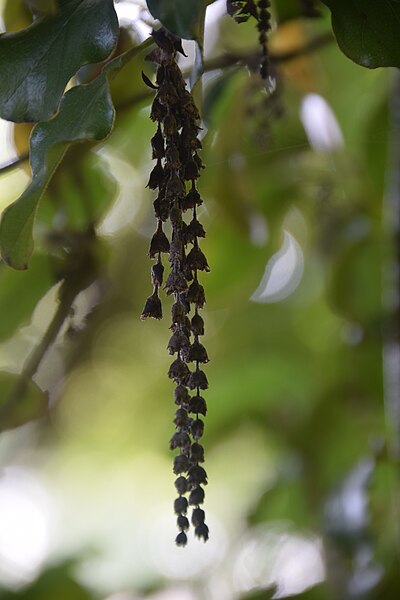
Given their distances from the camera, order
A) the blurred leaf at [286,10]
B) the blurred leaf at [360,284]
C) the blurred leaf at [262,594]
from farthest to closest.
Answer: the blurred leaf at [360,284]
the blurred leaf at [262,594]
the blurred leaf at [286,10]

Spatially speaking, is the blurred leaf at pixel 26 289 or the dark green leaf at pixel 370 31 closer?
the dark green leaf at pixel 370 31

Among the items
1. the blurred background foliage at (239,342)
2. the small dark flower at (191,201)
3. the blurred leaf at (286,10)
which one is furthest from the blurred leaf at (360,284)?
the small dark flower at (191,201)

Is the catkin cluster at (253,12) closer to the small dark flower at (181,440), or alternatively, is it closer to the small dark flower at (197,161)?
the small dark flower at (197,161)

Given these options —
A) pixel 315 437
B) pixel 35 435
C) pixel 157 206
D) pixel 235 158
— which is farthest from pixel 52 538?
pixel 157 206

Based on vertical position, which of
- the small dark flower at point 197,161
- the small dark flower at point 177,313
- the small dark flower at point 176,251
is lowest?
the small dark flower at point 177,313

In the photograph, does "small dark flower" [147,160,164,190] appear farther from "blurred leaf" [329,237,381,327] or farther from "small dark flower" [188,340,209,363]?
"blurred leaf" [329,237,381,327]

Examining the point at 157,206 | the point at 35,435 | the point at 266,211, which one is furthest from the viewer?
the point at 35,435

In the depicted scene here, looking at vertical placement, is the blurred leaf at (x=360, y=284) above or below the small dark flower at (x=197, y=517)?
below

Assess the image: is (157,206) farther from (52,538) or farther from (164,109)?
(52,538)
